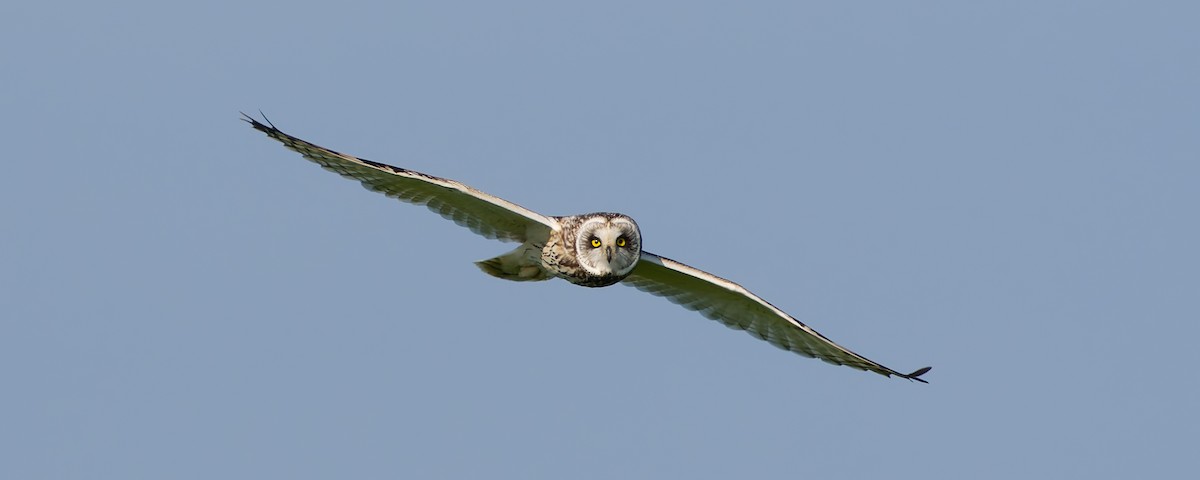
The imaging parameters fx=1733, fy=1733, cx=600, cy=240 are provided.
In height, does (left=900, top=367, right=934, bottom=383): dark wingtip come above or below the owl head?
below

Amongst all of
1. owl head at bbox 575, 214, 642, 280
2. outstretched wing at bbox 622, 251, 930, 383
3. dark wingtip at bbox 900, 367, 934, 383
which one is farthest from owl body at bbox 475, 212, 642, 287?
dark wingtip at bbox 900, 367, 934, 383

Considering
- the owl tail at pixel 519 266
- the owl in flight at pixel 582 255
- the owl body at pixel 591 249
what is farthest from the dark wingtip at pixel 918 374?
the owl tail at pixel 519 266

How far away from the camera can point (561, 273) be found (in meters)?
12.8

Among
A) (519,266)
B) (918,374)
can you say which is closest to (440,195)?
(519,266)

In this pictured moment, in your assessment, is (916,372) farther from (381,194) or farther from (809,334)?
(381,194)

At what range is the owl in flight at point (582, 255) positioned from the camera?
12.3 meters

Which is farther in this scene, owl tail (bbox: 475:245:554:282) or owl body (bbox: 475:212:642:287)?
owl tail (bbox: 475:245:554:282)

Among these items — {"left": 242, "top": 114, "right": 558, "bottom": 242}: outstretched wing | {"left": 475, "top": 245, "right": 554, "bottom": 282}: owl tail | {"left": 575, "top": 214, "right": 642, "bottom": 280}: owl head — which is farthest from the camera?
{"left": 475, "top": 245, "right": 554, "bottom": 282}: owl tail

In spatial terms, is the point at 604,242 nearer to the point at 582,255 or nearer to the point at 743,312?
the point at 582,255

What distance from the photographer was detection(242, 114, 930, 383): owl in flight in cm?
1231

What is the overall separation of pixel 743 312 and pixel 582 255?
1862 millimetres

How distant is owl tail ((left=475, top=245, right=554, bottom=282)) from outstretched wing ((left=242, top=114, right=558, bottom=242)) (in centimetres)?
11

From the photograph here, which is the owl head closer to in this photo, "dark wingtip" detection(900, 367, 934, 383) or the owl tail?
the owl tail

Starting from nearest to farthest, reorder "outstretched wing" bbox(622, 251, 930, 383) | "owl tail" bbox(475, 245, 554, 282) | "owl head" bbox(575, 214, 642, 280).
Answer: "owl head" bbox(575, 214, 642, 280)
"owl tail" bbox(475, 245, 554, 282)
"outstretched wing" bbox(622, 251, 930, 383)
